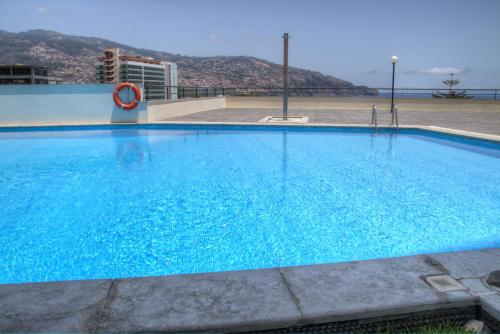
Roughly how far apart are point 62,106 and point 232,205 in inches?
298

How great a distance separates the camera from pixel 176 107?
11719mm

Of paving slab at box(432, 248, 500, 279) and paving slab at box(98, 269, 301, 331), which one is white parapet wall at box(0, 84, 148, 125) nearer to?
paving slab at box(98, 269, 301, 331)

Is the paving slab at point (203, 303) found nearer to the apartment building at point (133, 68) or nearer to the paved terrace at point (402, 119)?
the paved terrace at point (402, 119)

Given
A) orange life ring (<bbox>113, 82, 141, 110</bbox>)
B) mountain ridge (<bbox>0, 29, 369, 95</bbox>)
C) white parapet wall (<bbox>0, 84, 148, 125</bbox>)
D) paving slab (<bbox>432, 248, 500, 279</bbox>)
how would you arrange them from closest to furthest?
paving slab (<bbox>432, 248, 500, 279</bbox>), orange life ring (<bbox>113, 82, 141, 110</bbox>), white parapet wall (<bbox>0, 84, 148, 125</bbox>), mountain ridge (<bbox>0, 29, 369, 95</bbox>)

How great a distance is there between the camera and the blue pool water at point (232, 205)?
2859 millimetres

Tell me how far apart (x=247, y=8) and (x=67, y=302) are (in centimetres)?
2231

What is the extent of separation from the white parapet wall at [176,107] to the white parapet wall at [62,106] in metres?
0.35

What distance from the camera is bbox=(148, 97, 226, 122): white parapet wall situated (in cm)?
1009

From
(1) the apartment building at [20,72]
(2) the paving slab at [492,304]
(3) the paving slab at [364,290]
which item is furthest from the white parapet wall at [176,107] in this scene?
(1) the apartment building at [20,72]

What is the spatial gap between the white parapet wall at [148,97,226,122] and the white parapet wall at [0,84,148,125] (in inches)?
13.8

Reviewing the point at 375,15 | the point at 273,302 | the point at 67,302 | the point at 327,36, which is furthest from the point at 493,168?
the point at 375,15

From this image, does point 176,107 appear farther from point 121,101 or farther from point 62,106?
point 62,106

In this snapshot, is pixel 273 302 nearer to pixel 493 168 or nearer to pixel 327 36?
pixel 493 168

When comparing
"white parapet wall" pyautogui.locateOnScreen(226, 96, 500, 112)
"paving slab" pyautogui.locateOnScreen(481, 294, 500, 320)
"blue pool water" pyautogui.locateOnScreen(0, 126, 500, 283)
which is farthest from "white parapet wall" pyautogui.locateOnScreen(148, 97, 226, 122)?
"paving slab" pyautogui.locateOnScreen(481, 294, 500, 320)
